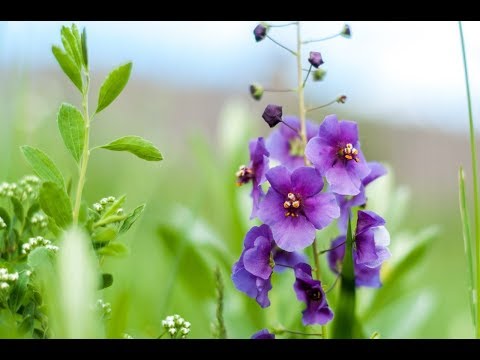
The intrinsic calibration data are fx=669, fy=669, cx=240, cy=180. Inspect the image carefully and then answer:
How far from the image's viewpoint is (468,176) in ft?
20.7

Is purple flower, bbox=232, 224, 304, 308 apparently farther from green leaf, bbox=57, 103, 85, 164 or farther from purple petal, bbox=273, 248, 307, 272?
green leaf, bbox=57, 103, 85, 164

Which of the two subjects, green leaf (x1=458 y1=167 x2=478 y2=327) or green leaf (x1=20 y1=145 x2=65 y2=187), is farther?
green leaf (x1=458 y1=167 x2=478 y2=327)

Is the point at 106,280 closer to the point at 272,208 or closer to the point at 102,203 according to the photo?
the point at 102,203

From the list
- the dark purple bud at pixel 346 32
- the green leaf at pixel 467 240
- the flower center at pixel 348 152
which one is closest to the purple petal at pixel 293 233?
the flower center at pixel 348 152

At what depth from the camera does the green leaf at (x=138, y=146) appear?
88cm

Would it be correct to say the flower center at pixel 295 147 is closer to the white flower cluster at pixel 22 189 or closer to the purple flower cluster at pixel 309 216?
the purple flower cluster at pixel 309 216

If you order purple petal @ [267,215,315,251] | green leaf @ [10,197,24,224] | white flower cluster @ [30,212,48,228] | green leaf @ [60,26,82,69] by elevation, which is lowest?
purple petal @ [267,215,315,251]

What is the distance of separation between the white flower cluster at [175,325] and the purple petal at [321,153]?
0.31m

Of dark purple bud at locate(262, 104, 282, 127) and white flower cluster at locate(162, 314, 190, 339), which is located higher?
dark purple bud at locate(262, 104, 282, 127)

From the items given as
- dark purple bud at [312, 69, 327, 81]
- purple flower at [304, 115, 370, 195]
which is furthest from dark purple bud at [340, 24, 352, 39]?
Answer: purple flower at [304, 115, 370, 195]

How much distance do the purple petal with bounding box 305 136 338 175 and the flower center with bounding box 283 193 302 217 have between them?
0.20ft

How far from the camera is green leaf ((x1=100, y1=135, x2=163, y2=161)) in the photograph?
2.89ft

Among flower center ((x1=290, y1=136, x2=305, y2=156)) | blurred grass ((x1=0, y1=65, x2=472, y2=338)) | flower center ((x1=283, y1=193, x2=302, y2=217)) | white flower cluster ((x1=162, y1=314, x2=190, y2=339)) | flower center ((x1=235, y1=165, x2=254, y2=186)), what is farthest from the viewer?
blurred grass ((x1=0, y1=65, x2=472, y2=338))

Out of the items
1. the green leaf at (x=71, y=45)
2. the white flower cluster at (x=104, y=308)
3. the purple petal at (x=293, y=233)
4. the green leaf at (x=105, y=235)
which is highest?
the green leaf at (x=71, y=45)
